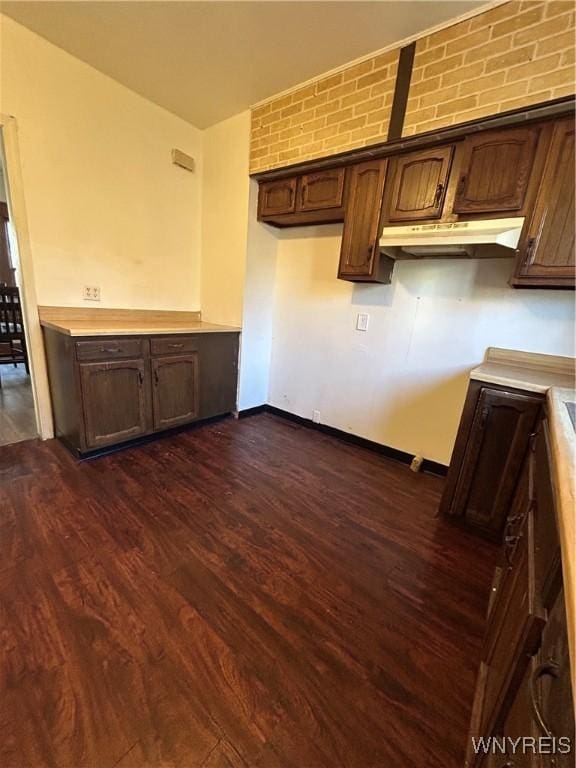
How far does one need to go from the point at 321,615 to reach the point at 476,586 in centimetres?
78

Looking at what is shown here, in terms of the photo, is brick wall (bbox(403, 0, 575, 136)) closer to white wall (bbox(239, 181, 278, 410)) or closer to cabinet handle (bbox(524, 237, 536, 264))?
cabinet handle (bbox(524, 237, 536, 264))

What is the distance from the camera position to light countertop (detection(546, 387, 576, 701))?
0.42m

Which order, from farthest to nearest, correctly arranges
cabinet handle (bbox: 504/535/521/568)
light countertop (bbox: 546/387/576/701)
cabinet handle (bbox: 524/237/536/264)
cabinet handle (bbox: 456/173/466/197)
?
cabinet handle (bbox: 456/173/466/197), cabinet handle (bbox: 524/237/536/264), cabinet handle (bbox: 504/535/521/568), light countertop (bbox: 546/387/576/701)

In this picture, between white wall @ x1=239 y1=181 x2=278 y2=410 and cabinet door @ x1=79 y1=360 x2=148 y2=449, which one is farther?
white wall @ x1=239 y1=181 x2=278 y2=410

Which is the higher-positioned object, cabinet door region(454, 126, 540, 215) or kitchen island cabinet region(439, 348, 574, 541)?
cabinet door region(454, 126, 540, 215)

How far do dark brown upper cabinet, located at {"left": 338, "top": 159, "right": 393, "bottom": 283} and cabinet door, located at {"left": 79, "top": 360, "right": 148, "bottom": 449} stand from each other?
1.73 metres

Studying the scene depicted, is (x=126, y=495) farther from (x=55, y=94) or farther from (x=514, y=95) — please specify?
(x=514, y=95)

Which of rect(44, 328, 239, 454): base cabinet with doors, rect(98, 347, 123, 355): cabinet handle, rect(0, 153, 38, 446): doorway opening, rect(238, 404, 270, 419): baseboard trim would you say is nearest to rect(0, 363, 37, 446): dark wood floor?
rect(0, 153, 38, 446): doorway opening

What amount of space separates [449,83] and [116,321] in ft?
9.06

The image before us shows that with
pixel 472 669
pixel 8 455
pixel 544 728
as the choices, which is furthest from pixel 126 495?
pixel 544 728

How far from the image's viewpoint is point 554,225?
163cm

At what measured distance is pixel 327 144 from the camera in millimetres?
2244

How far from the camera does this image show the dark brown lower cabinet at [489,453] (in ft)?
5.39

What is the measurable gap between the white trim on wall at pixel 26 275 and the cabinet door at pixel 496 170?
2750mm
